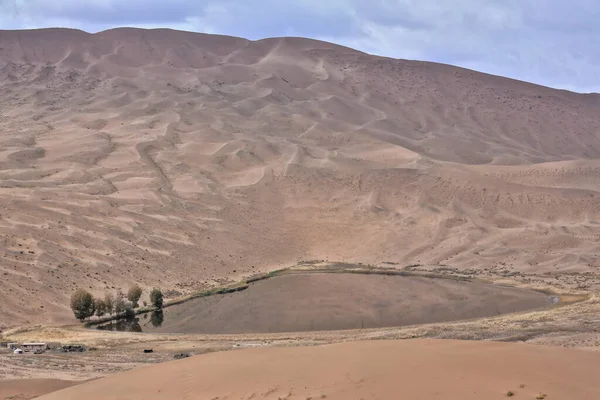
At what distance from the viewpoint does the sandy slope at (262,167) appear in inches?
2394

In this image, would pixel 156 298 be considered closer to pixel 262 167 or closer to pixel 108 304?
pixel 108 304

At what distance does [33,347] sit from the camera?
35781 millimetres

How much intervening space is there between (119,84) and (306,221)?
179ft

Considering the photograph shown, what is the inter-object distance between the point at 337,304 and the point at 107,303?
13705mm

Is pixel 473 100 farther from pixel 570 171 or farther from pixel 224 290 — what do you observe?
pixel 224 290

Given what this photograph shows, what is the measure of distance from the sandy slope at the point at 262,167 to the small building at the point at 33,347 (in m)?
7.97

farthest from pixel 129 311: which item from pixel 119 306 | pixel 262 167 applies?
pixel 262 167

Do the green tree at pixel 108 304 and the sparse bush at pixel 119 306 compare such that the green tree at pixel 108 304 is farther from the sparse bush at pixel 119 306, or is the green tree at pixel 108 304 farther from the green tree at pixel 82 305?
the green tree at pixel 82 305

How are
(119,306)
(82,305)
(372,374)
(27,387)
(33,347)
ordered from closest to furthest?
1. (372,374)
2. (27,387)
3. (33,347)
4. (82,305)
5. (119,306)

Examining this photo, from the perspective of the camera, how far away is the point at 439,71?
149m

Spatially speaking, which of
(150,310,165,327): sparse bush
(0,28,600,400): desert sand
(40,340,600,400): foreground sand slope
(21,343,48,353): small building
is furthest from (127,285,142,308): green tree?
(40,340,600,400): foreground sand slope

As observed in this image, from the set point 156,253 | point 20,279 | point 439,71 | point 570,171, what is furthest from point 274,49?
point 20,279

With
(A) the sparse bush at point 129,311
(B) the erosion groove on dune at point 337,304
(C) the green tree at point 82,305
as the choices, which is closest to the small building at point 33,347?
(C) the green tree at point 82,305

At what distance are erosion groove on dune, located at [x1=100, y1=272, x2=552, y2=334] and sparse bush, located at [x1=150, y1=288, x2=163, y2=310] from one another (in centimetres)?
87
